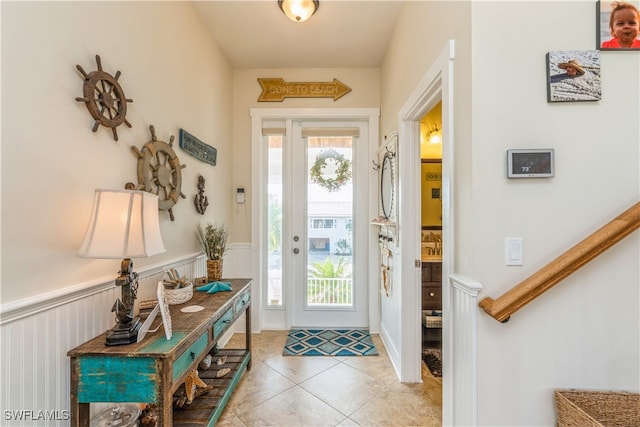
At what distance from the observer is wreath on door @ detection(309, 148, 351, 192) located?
3471mm

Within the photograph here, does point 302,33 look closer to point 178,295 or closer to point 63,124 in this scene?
point 63,124

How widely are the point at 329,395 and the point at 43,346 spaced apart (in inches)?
68.7

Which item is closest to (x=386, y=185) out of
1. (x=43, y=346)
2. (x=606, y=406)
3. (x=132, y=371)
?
(x=606, y=406)

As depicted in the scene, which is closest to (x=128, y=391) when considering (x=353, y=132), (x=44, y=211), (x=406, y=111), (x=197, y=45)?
(x=44, y=211)

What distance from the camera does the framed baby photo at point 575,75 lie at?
125 centimetres

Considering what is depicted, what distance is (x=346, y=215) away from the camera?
348 centimetres

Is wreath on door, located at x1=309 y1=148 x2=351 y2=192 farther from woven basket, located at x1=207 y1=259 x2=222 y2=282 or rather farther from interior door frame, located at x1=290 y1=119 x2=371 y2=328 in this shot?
woven basket, located at x1=207 y1=259 x2=222 y2=282

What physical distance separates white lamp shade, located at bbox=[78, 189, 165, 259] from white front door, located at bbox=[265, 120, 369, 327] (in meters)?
2.23

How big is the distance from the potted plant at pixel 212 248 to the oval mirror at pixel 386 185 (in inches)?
61.3

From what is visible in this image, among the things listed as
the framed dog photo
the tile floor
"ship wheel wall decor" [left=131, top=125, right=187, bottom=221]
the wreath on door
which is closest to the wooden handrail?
A: the framed dog photo

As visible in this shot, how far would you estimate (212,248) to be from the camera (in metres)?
2.48

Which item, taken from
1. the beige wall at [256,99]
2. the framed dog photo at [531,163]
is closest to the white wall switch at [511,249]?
the framed dog photo at [531,163]

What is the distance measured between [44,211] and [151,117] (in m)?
0.95

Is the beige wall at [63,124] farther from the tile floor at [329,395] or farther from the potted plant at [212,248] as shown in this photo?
the tile floor at [329,395]
